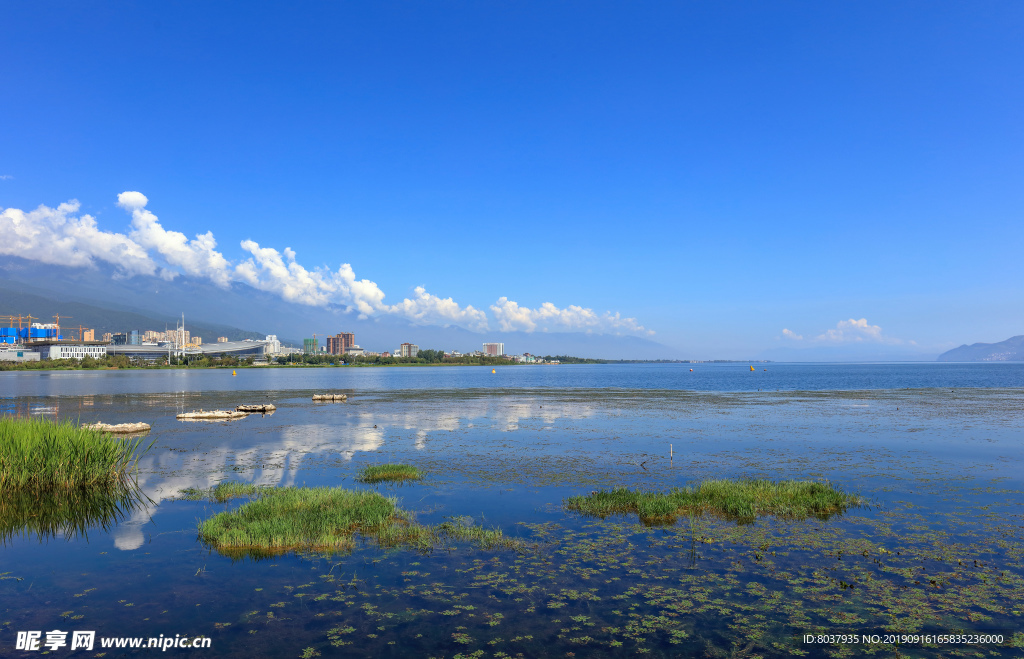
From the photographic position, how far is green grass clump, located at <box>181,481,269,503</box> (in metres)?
18.8

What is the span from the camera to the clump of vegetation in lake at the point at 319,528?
1410cm

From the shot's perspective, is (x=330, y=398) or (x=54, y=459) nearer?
(x=54, y=459)

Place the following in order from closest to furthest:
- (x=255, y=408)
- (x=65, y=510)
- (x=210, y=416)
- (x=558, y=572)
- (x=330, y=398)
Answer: (x=558, y=572)
(x=65, y=510)
(x=210, y=416)
(x=255, y=408)
(x=330, y=398)

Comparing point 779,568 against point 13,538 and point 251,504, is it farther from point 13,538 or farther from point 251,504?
point 13,538

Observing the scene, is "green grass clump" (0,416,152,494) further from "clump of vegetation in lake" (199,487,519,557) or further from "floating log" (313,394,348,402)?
"floating log" (313,394,348,402)

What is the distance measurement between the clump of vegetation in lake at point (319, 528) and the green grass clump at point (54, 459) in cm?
668

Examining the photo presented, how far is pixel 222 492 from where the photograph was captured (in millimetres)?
19094

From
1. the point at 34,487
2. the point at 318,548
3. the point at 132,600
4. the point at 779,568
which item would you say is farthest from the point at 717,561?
the point at 34,487

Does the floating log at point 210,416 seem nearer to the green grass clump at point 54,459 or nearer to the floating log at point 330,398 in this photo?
the floating log at point 330,398

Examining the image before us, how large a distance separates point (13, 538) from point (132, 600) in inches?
256

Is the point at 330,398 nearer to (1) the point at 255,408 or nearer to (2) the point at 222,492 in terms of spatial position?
(1) the point at 255,408

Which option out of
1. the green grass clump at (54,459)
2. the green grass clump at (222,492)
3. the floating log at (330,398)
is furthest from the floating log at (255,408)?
the green grass clump at (222,492)

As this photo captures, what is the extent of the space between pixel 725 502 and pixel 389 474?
40.3 ft

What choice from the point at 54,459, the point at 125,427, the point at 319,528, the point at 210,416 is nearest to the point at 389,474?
the point at 319,528
